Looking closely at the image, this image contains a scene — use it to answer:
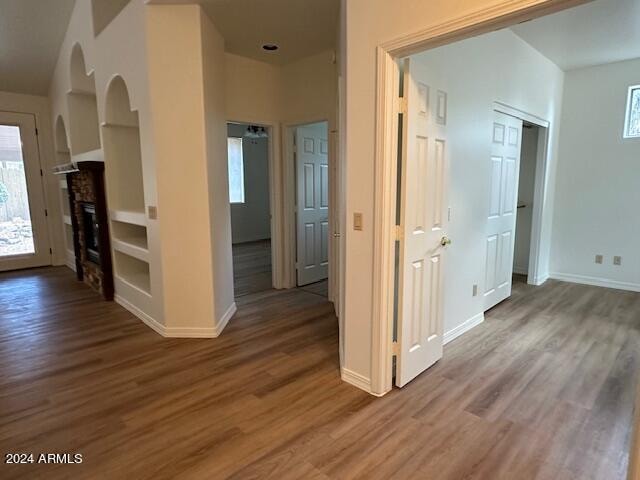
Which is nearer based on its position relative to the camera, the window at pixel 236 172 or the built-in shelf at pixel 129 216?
the built-in shelf at pixel 129 216

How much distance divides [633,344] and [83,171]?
5.94 meters

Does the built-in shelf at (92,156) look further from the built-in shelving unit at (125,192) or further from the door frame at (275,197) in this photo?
the door frame at (275,197)

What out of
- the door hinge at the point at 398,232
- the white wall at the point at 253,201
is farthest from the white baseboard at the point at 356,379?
the white wall at the point at 253,201

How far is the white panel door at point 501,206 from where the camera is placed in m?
3.80

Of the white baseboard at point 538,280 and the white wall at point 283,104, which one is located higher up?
the white wall at point 283,104

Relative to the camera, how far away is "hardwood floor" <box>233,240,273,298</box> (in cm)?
502

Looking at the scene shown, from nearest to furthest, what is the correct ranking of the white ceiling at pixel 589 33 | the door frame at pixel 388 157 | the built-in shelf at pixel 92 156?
the door frame at pixel 388 157
the white ceiling at pixel 589 33
the built-in shelf at pixel 92 156

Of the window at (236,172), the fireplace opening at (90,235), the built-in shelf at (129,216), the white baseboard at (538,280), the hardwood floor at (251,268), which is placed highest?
the window at (236,172)

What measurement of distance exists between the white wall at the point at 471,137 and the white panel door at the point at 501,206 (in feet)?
0.63

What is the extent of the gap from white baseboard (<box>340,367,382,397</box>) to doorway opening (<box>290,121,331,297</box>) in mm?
2043

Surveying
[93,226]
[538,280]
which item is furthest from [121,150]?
[538,280]

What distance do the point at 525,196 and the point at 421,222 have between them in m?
3.83

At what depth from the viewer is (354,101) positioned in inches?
92.6

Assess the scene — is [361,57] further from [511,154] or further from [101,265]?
[101,265]
